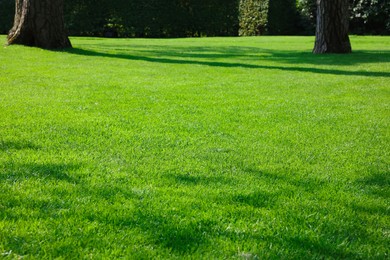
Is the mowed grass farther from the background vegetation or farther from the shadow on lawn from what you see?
the background vegetation

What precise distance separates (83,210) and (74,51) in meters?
9.61

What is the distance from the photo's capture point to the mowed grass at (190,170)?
2.70m

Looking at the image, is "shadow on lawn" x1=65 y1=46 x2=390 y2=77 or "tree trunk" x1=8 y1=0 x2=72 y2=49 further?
"tree trunk" x1=8 y1=0 x2=72 y2=49

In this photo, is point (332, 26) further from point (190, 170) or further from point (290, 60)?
point (190, 170)

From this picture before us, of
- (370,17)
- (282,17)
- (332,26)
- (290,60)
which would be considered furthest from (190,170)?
(282,17)

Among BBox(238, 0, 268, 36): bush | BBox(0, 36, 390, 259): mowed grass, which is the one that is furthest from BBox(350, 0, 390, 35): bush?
BBox(0, 36, 390, 259): mowed grass

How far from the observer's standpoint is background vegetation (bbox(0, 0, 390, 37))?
2255 centimetres

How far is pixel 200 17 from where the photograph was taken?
2539 cm

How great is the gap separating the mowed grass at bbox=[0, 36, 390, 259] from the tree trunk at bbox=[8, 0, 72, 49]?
4137mm

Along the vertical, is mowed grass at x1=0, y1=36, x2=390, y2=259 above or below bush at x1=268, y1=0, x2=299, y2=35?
below

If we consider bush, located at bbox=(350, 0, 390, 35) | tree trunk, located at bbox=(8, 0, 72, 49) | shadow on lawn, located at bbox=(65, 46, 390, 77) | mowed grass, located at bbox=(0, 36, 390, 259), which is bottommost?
mowed grass, located at bbox=(0, 36, 390, 259)

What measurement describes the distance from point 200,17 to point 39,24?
591 inches

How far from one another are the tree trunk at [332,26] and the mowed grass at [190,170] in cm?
600

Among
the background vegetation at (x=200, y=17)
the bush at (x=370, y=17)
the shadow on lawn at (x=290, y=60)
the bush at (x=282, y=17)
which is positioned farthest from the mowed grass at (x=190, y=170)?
the bush at (x=282, y=17)
